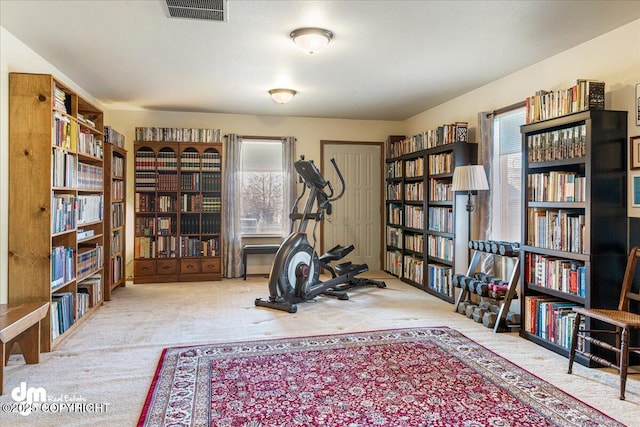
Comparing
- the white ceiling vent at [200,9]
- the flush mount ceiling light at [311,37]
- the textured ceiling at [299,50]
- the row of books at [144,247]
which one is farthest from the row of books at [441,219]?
the row of books at [144,247]

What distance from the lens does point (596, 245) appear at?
3.07 m

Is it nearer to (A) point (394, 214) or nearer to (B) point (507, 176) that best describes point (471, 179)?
(B) point (507, 176)

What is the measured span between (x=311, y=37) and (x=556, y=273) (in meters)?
2.72

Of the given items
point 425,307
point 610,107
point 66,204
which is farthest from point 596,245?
point 66,204

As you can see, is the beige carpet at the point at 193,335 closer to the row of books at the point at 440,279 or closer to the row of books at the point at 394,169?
the row of books at the point at 440,279

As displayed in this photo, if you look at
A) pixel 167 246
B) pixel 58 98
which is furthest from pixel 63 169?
pixel 167 246

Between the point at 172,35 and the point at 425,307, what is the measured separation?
3738 millimetres

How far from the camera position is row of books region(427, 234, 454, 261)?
5.12m

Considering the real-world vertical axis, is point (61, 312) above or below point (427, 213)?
below

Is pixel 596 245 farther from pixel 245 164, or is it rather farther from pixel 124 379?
pixel 245 164

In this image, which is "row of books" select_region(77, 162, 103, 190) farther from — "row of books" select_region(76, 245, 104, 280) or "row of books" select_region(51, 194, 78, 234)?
"row of books" select_region(76, 245, 104, 280)

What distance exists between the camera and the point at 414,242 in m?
6.05

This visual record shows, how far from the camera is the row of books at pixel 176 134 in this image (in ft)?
20.5

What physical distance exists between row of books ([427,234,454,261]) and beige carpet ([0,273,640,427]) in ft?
1.79
